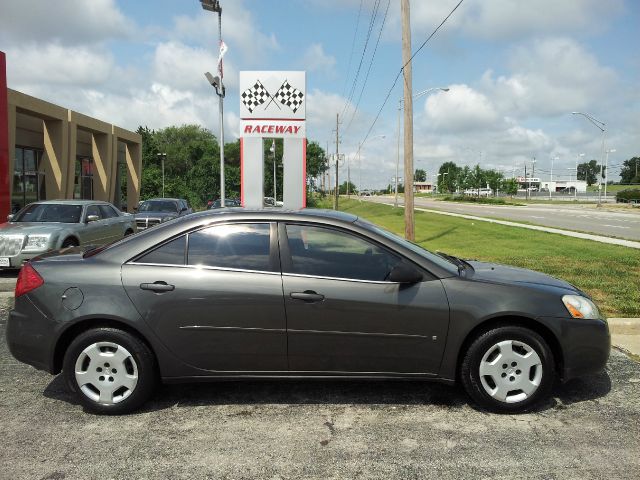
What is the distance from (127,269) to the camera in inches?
153

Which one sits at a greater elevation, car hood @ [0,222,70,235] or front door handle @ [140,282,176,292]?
car hood @ [0,222,70,235]

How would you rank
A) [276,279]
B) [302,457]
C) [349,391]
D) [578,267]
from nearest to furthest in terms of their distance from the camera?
1. [302,457]
2. [276,279]
3. [349,391]
4. [578,267]

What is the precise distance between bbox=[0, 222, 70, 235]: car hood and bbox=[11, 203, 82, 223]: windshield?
0.41 metres

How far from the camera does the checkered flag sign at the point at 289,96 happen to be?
12.6 meters

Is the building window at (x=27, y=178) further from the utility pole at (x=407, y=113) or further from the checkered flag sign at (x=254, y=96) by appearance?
the utility pole at (x=407, y=113)

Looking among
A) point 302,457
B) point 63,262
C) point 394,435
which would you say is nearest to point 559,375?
point 394,435

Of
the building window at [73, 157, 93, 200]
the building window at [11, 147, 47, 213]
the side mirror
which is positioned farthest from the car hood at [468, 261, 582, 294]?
the building window at [73, 157, 93, 200]

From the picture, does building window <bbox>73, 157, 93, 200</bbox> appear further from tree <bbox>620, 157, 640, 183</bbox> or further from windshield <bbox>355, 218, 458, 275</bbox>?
tree <bbox>620, 157, 640, 183</bbox>

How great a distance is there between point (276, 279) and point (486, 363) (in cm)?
167

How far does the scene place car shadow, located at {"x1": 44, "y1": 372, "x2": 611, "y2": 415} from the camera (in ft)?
13.5

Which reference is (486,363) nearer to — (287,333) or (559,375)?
(559,375)

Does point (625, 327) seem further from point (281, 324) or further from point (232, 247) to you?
point (232, 247)

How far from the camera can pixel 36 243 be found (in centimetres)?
955

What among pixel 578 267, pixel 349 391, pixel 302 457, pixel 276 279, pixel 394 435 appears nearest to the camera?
pixel 302 457
